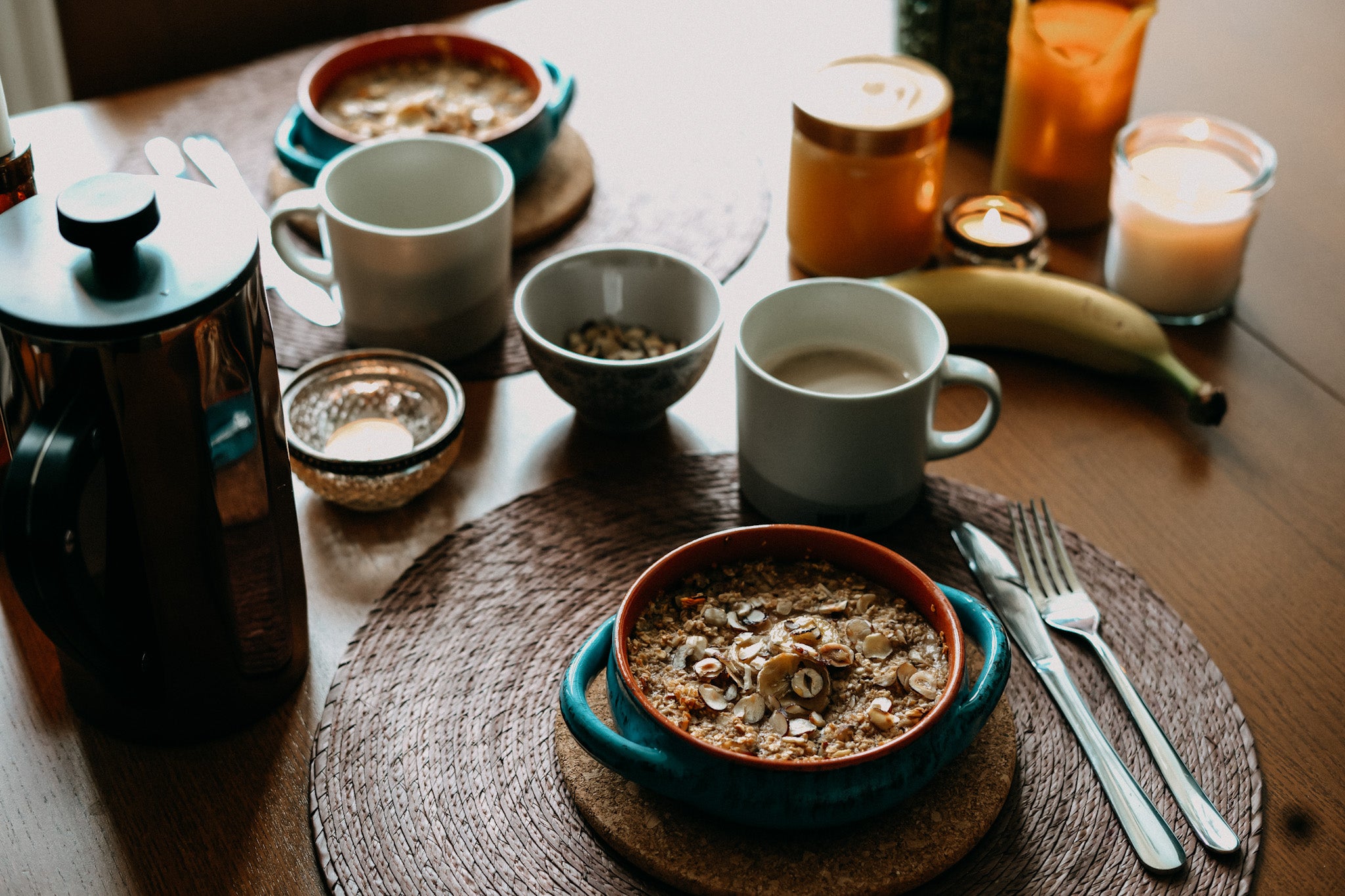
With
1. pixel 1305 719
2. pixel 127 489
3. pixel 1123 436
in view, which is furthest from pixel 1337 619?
pixel 127 489

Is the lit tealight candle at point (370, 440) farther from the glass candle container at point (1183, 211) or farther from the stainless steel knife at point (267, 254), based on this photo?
the glass candle container at point (1183, 211)

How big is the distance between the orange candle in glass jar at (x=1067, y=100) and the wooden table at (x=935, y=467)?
0.17 feet

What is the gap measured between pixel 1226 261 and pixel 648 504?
0.52 meters

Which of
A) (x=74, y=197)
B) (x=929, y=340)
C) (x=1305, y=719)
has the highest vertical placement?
(x=74, y=197)

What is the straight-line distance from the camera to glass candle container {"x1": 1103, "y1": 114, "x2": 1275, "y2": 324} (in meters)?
0.98

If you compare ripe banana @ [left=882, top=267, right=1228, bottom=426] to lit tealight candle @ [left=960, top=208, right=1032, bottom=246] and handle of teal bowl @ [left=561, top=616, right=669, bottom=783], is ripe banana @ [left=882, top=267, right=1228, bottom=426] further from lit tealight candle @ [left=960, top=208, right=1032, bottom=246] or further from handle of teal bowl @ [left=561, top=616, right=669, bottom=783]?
handle of teal bowl @ [left=561, top=616, right=669, bottom=783]

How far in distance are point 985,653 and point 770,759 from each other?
0.48ft

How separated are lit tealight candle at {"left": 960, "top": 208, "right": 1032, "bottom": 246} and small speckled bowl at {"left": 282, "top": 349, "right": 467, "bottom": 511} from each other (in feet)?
1.52

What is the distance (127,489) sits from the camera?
1.89ft

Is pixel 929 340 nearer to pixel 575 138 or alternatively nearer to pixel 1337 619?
pixel 1337 619

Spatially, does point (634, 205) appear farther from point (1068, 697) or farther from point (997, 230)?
point (1068, 697)

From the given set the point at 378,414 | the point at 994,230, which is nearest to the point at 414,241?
the point at 378,414

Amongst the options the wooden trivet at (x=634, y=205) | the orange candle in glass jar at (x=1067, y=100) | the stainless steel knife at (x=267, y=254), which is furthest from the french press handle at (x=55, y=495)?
the orange candle in glass jar at (x=1067, y=100)

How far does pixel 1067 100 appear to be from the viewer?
107 centimetres
